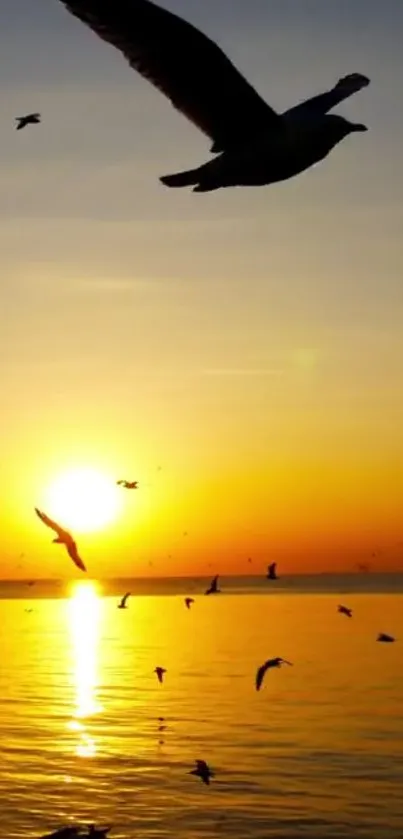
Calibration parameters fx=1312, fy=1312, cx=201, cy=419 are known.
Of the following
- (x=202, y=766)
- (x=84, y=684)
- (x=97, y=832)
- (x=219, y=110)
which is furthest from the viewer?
(x=84, y=684)

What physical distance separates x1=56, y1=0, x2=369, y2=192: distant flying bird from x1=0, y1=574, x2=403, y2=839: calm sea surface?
18327mm

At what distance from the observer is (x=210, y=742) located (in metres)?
37.8

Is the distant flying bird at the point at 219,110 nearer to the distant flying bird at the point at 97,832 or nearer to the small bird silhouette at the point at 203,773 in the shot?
the distant flying bird at the point at 97,832

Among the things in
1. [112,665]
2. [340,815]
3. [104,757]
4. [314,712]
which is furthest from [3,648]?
[340,815]

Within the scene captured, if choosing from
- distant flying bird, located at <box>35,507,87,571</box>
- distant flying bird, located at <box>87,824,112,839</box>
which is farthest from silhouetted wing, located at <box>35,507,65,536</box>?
distant flying bird, located at <box>87,824,112,839</box>

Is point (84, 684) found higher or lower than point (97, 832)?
higher

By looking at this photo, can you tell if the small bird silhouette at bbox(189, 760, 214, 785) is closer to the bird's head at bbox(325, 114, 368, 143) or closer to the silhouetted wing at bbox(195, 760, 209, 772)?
the silhouetted wing at bbox(195, 760, 209, 772)

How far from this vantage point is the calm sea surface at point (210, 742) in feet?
93.2

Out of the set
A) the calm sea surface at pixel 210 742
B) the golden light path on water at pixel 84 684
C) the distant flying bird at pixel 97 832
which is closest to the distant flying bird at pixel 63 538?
the distant flying bird at pixel 97 832

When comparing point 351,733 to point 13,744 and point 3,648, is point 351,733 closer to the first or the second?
point 13,744

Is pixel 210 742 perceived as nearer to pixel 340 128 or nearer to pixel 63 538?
pixel 63 538

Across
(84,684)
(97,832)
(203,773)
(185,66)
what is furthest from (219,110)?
(84,684)

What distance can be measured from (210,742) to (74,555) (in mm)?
19318

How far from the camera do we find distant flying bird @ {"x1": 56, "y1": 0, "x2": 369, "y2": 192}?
10758 millimetres
